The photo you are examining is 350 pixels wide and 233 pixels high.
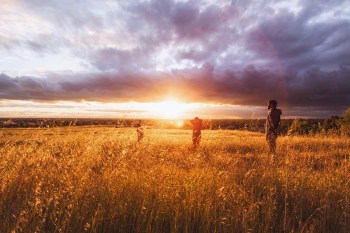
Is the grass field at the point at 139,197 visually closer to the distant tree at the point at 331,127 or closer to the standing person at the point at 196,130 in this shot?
the standing person at the point at 196,130

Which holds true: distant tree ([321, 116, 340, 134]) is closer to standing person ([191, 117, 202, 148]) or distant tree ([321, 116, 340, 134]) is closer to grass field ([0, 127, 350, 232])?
standing person ([191, 117, 202, 148])

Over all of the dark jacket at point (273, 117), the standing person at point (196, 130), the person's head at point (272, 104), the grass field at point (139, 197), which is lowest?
Result: the grass field at point (139, 197)

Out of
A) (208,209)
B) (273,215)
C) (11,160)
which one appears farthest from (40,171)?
(273,215)

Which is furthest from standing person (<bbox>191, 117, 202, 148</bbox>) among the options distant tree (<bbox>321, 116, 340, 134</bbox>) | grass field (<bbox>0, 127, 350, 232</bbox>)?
grass field (<bbox>0, 127, 350, 232</bbox>)

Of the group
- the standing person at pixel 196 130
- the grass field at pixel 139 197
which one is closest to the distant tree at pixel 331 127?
the standing person at pixel 196 130

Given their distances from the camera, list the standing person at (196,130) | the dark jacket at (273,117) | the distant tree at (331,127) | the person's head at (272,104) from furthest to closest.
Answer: the distant tree at (331,127) < the standing person at (196,130) < the person's head at (272,104) < the dark jacket at (273,117)

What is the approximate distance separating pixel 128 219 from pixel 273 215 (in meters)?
2.19

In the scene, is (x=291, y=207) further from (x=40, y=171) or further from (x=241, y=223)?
(x=40, y=171)

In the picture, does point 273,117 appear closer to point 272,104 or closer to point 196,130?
point 272,104

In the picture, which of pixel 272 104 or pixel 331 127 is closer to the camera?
pixel 272 104

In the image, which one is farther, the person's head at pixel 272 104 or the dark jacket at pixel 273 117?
the person's head at pixel 272 104

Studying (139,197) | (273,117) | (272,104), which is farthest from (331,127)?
(139,197)

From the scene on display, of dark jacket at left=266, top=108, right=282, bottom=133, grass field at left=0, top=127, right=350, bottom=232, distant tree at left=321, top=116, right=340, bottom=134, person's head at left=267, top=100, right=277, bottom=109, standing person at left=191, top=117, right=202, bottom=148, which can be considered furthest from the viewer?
distant tree at left=321, top=116, right=340, bottom=134

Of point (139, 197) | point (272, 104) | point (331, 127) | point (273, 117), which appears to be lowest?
point (139, 197)
